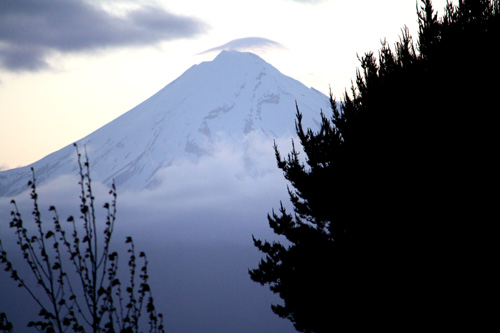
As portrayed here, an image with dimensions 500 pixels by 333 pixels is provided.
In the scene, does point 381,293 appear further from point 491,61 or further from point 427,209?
point 491,61

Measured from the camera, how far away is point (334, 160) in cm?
1101

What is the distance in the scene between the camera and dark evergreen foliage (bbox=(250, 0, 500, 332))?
5.88 metres

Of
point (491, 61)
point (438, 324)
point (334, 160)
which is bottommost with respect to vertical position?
point (438, 324)

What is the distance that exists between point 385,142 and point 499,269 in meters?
2.98

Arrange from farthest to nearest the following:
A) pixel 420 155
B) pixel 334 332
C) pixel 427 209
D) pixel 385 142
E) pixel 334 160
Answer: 1. pixel 334 160
2. pixel 334 332
3. pixel 385 142
4. pixel 420 155
5. pixel 427 209

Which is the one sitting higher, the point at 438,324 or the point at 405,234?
the point at 405,234

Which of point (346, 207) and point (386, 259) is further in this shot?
point (346, 207)

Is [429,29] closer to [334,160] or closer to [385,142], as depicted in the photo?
[385,142]

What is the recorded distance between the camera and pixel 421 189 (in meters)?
6.59

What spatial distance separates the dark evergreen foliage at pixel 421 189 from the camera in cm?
588

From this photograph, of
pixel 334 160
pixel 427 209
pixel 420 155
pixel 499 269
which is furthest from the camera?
pixel 334 160

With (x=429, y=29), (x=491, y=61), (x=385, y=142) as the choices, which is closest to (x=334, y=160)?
(x=385, y=142)

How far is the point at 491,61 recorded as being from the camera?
6594 mm

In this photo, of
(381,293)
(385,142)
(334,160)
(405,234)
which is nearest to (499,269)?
(405,234)
